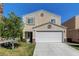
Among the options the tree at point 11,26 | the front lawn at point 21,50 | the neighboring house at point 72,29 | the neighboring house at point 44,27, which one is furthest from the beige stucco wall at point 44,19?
the front lawn at point 21,50

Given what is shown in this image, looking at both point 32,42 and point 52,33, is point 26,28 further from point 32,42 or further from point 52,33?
point 52,33

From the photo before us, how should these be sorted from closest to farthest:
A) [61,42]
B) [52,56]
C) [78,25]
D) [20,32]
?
[52,56], [20,32], [61,42], [78,25]

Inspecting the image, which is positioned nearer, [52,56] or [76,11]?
[52,56]

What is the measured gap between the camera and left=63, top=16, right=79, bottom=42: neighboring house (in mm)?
21038

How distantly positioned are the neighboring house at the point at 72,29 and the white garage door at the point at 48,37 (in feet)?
2.75

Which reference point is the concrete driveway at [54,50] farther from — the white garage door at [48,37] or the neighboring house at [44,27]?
the neighboring house at [44,27]

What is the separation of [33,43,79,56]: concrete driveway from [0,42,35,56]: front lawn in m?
0.44

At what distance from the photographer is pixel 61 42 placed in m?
21.0

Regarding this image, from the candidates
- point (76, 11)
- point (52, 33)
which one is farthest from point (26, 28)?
point (76, 11)

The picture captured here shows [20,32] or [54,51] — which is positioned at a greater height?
[20,32]

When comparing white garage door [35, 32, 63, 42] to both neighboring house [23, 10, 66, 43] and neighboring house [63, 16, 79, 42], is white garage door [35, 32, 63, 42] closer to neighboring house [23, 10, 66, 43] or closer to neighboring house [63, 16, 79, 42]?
neighboring house [23, 10, 66, 43]

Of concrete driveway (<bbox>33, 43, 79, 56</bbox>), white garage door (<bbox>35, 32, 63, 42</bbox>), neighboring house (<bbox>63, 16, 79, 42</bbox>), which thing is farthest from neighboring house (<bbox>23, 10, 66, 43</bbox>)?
concrete driveway (<bbox>33, 43, 79, 56</bbox>)

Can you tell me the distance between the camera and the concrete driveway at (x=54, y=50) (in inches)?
679

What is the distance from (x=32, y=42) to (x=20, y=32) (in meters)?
1.71
